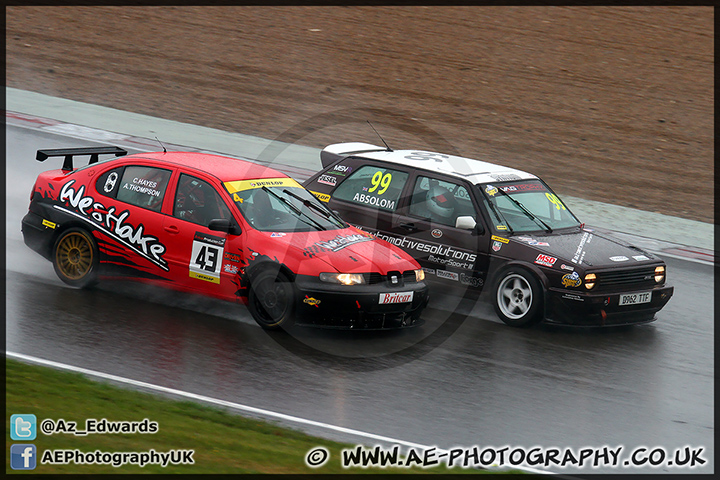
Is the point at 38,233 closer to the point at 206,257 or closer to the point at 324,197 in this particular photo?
the point at 206,257

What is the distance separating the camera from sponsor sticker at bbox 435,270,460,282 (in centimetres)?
1078

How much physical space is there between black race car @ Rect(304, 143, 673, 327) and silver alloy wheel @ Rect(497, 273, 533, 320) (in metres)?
0.01

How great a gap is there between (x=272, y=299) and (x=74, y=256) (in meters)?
2.50

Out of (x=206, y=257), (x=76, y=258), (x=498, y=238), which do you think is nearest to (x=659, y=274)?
(x=498, y=238)

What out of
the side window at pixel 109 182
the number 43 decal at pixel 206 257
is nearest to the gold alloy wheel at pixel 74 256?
→ the side window at pixel 109 182

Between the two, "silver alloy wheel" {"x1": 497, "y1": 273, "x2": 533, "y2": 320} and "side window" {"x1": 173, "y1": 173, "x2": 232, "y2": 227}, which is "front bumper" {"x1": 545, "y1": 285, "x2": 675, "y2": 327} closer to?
"silver alloy wheel" {"x1": 497, "y1": 273, "x2": 533, "y2": 320}

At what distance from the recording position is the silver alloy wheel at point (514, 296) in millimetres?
10242

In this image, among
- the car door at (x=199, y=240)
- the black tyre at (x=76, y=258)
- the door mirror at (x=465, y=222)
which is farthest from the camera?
the door mirror at (x=465, y=222)

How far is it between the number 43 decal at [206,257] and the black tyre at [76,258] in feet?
4.01

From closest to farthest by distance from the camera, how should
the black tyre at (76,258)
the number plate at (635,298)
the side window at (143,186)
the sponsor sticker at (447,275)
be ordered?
1. the side window at (143,186)
2. the black tyre at (76,258)
3. the number plate at (635,298)
4. the sponsor sticker at (447,275)

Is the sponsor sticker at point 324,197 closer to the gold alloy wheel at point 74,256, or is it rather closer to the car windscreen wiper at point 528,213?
the car windscreen wiper at point 528,213

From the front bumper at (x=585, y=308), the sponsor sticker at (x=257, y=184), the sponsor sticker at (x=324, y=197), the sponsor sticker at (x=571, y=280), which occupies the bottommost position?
the front bumper at (x=585, y=308)

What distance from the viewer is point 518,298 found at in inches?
407

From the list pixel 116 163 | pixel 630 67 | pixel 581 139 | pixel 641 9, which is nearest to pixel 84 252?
pixel 116 163
